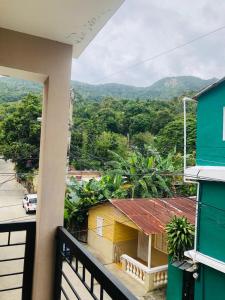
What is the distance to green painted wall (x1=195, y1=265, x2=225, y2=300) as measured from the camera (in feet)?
11.7

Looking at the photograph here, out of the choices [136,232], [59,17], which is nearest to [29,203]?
[59,17]

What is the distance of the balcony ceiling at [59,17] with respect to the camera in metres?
1.00

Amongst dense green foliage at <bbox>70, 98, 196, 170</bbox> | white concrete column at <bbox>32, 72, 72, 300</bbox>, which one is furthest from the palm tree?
white concrete column at <bbox>32, 72, 72, 300</bbox>

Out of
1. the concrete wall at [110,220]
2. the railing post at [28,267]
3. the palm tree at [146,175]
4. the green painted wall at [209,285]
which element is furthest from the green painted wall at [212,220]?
the railing post at [28,267]

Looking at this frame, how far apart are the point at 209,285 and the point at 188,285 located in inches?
21.2

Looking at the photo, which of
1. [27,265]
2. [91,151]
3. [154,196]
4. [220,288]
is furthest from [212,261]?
[27,265]

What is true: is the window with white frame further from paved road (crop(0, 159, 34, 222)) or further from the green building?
paved road (crop(0, 159, 34, 222))

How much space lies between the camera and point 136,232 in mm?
6160

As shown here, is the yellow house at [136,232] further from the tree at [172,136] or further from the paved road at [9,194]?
the paved road at [9,194]

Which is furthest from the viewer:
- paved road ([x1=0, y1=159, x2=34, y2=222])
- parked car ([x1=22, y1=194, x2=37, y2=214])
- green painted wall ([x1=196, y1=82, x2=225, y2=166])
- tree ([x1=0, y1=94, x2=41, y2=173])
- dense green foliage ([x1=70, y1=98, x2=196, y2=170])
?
green painted wall ([x1=196, y1=82, x2=225, y2=166])

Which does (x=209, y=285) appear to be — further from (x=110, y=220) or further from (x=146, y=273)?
(x=110, y=220)

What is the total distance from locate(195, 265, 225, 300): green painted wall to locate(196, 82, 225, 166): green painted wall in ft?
5.32

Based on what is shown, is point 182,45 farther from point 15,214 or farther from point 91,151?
point 15,214

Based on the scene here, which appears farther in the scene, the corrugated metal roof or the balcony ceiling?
the corrugated metal roof
